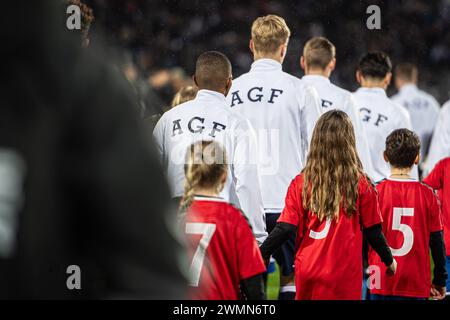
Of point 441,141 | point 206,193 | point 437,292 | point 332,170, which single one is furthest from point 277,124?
point 441,141

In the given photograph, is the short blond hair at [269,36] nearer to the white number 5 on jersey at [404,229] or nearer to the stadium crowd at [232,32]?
the white number 5 on jersey at [404,229]

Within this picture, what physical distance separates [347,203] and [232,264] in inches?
37.5

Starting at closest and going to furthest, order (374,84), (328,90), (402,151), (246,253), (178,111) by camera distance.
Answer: (246,253) → (178,111) → (402,151) → (328,90) → (374,84)

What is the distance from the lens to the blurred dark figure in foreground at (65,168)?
0.96 metres

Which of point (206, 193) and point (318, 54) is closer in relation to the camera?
point (206, 193)

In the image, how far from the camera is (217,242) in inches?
154

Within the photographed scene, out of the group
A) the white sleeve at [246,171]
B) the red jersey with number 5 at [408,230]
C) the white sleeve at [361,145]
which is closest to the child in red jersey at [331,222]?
the white sleeve at [246,171]

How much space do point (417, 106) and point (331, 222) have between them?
17.6 feet

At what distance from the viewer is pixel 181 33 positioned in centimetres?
1237

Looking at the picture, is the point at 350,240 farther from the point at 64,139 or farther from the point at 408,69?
the point at 408,69

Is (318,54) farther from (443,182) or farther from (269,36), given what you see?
(443,182)

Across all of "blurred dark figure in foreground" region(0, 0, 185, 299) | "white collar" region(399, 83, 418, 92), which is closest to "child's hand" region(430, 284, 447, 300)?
"blurred dark figure in foreground" region(0, 0, 185, 299)

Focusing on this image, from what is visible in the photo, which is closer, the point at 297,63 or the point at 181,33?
the point at 297,63
